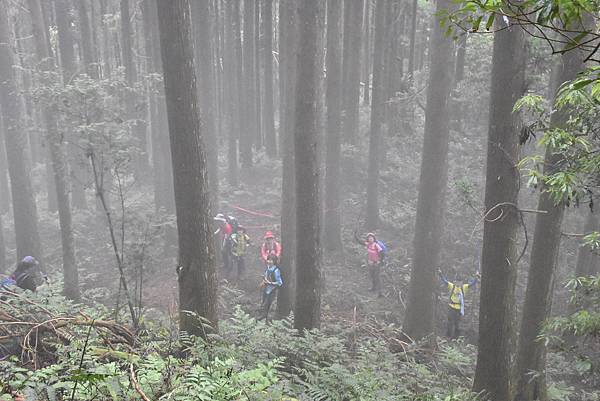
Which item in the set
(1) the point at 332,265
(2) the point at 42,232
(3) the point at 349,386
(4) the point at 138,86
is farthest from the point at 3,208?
(3) the point at 349,386

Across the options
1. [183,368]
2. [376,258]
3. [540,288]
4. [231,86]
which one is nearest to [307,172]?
[540,288]

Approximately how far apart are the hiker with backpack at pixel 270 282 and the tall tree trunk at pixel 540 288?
20.5ft

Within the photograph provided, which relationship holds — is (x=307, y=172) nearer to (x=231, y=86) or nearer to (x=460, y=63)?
(x=460, y=63)

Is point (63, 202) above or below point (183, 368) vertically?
below

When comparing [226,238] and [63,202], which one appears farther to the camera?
[226,238]

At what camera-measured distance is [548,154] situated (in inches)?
305

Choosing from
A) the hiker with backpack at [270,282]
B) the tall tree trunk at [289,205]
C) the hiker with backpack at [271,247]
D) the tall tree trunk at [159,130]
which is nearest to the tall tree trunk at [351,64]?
the tall tree trunk at [289,205]

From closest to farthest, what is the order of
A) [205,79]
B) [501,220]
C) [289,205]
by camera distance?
[501,220] < [289,205] < [205,79]

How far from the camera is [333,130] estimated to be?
18.6 metres

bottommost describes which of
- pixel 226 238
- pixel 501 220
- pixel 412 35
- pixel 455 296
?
pixel 455 296

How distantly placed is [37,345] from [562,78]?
7977 mm

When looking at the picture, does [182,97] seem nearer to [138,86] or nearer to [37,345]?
[37,345]

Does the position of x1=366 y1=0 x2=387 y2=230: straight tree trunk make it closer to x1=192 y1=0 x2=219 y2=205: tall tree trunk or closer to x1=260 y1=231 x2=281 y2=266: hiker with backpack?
x1=192 y1=0 x2=219 y2=205: tall tree trunk

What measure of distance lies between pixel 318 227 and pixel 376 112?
10.9m
